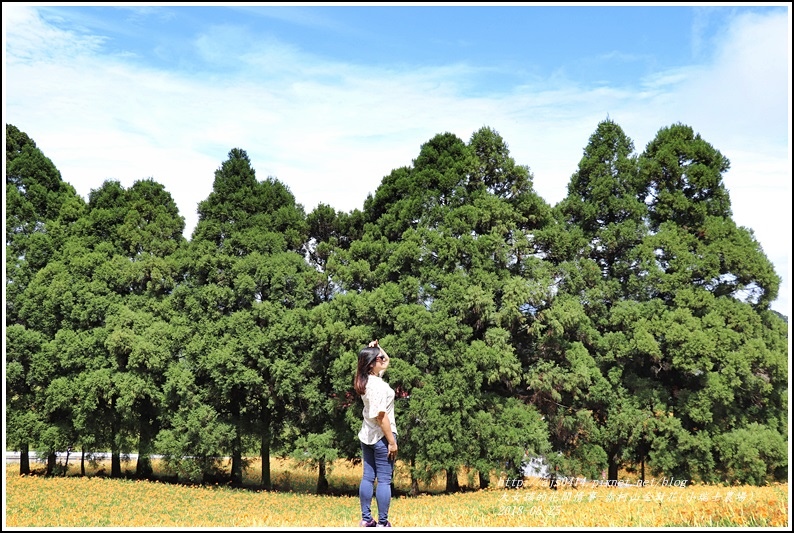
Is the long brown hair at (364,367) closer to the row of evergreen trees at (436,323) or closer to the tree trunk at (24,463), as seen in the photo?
the row of evergreen trees at (436,323)

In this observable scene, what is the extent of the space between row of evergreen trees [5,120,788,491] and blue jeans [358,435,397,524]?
11441mm

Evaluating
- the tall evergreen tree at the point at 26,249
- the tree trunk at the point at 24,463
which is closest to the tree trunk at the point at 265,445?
the tall evergreen tree at the point at 26,249

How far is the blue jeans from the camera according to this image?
755 centimetres

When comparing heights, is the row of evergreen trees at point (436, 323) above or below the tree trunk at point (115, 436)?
above

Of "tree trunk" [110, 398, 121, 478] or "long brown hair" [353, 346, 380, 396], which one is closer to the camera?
"long brown hair" [353, 346, 380, 396]

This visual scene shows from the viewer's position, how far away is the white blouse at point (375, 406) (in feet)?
24.3

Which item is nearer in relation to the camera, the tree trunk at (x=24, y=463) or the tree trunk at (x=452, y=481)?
the tree trunk at (x=452, y=481)

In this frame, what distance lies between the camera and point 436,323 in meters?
19.9

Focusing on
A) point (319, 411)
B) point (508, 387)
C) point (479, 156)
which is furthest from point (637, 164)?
point (319, 411)

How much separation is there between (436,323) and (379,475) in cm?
1234

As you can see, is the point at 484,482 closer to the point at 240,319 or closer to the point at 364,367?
the point at 240,319

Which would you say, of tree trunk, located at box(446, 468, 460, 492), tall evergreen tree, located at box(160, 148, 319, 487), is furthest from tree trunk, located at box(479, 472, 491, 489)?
tall evergreen tree, located at box(160, 148, 319, 487)

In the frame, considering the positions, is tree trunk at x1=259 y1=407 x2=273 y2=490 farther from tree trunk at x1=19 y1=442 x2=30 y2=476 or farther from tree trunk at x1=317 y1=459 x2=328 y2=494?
tree trunk at x1=19 y1=442 x2=30 y2=476

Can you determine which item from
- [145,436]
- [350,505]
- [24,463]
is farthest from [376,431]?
[24,463]
